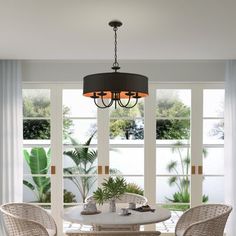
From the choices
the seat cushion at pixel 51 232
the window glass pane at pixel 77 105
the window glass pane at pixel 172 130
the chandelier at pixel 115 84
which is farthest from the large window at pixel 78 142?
the chandelier at pixel 115 84

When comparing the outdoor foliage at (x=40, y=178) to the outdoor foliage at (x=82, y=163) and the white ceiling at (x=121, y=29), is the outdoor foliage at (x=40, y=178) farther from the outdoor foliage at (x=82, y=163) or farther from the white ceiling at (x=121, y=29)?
the white ceiling at (x=121, y=29)

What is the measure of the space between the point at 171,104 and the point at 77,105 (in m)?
1.34

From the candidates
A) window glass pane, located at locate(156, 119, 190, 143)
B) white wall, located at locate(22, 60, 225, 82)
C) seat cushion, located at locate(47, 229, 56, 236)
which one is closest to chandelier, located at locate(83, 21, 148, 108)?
seat cushion, located at locate(47, 229, 56, 236)

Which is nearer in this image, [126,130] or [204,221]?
[204,221]

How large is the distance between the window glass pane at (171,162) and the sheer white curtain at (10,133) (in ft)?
6.32

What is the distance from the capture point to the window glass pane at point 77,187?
4.91 metres

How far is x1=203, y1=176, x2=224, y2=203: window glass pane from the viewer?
4.93 m

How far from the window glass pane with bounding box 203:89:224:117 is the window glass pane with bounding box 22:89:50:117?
7.40ft

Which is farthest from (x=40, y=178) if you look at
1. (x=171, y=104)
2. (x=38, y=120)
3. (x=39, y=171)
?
(x=171, y=104)

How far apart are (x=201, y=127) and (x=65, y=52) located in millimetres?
2147

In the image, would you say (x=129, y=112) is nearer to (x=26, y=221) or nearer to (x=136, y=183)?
(x=136, y=183)

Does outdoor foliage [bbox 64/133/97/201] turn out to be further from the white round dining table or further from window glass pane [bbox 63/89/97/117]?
the white round dining table

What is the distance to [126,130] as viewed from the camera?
492 centimetres

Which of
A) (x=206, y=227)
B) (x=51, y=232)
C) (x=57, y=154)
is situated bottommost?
(x=51, y=232)
